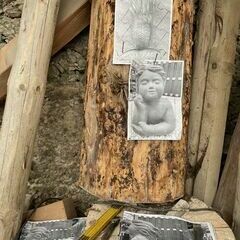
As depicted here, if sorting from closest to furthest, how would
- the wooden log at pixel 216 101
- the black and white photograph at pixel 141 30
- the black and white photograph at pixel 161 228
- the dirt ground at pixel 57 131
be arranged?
the black and white photograph at pixel 161 228, the black and white photograph at pixel 141 30, the wooden log at pixel 216 101, the dirt ground at pixel 57 131

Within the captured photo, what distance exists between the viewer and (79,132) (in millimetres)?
1759

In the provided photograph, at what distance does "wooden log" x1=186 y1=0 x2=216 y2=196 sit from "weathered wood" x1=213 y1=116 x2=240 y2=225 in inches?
4.1

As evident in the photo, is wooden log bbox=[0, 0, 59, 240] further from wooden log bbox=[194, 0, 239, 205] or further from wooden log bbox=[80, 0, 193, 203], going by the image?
wooden log bbox=[194, 0, 239, 205]

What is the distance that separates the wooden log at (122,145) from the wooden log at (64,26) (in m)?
0.14

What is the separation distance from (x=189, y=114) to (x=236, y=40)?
12.5 inches

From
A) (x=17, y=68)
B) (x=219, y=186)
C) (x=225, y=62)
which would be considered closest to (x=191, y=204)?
(x=219, y=186)

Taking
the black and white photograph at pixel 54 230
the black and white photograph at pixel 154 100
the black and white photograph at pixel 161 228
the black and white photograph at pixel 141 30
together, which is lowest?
the black and white photograph at pixel 54 230

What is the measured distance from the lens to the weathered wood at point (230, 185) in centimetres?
157

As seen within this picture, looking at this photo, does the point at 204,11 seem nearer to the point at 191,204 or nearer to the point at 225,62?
the point at 225,62

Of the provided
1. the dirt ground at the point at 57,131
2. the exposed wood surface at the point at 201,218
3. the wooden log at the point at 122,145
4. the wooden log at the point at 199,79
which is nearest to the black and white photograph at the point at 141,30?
the wooden log at the point at 122,145

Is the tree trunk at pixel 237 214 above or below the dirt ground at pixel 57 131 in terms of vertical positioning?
below

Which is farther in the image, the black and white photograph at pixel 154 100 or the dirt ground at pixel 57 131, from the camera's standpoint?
the dirt ground at pixel 57 131

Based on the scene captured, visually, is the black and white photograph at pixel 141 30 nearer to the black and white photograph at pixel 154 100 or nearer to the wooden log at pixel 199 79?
the black and white photograph at pixel 154 100

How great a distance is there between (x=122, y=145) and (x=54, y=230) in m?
0.34
